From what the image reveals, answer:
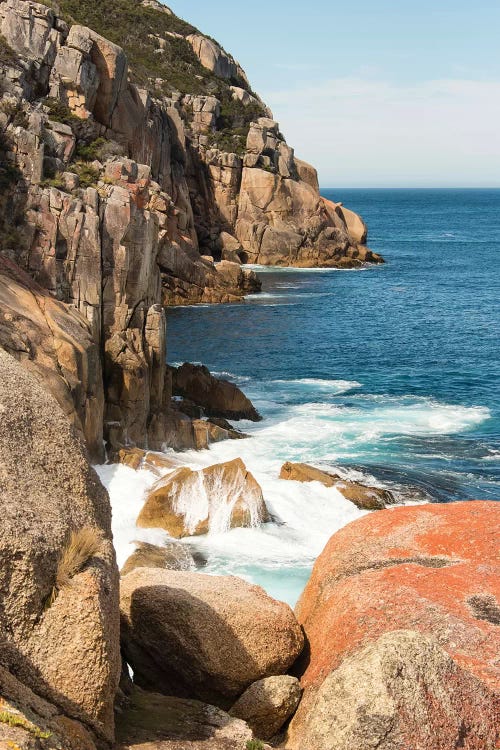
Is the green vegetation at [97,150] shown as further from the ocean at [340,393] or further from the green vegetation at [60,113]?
the ocean at [340,393]

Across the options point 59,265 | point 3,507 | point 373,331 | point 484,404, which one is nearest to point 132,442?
point 59,265

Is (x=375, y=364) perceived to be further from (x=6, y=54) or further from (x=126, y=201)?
(x=6, y=54)

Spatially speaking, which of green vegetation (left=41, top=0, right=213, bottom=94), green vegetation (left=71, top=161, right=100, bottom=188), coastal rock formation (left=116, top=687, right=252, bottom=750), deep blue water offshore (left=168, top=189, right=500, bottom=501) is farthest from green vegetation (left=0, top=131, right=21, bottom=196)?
green vegetation (left=41, top=0, right=213, bottom=94)

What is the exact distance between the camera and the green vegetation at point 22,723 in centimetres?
731

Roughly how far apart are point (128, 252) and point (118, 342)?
4329mm

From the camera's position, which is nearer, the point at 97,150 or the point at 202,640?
the point at 202,640

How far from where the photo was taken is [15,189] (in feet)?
124

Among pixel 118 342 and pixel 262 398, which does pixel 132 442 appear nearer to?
pixel 118 342

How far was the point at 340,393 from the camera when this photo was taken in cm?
4756

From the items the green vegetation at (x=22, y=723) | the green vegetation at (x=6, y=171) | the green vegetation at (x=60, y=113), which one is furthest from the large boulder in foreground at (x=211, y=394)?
the green vegetation at (x=22, y=723)

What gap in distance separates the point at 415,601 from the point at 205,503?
51.2 ft

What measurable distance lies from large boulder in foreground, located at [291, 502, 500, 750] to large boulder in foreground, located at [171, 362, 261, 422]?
26880 millimetres

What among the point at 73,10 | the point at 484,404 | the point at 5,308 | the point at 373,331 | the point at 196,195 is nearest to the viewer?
the point at 5,308

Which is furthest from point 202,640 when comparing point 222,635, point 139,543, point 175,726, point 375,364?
point 375,364
